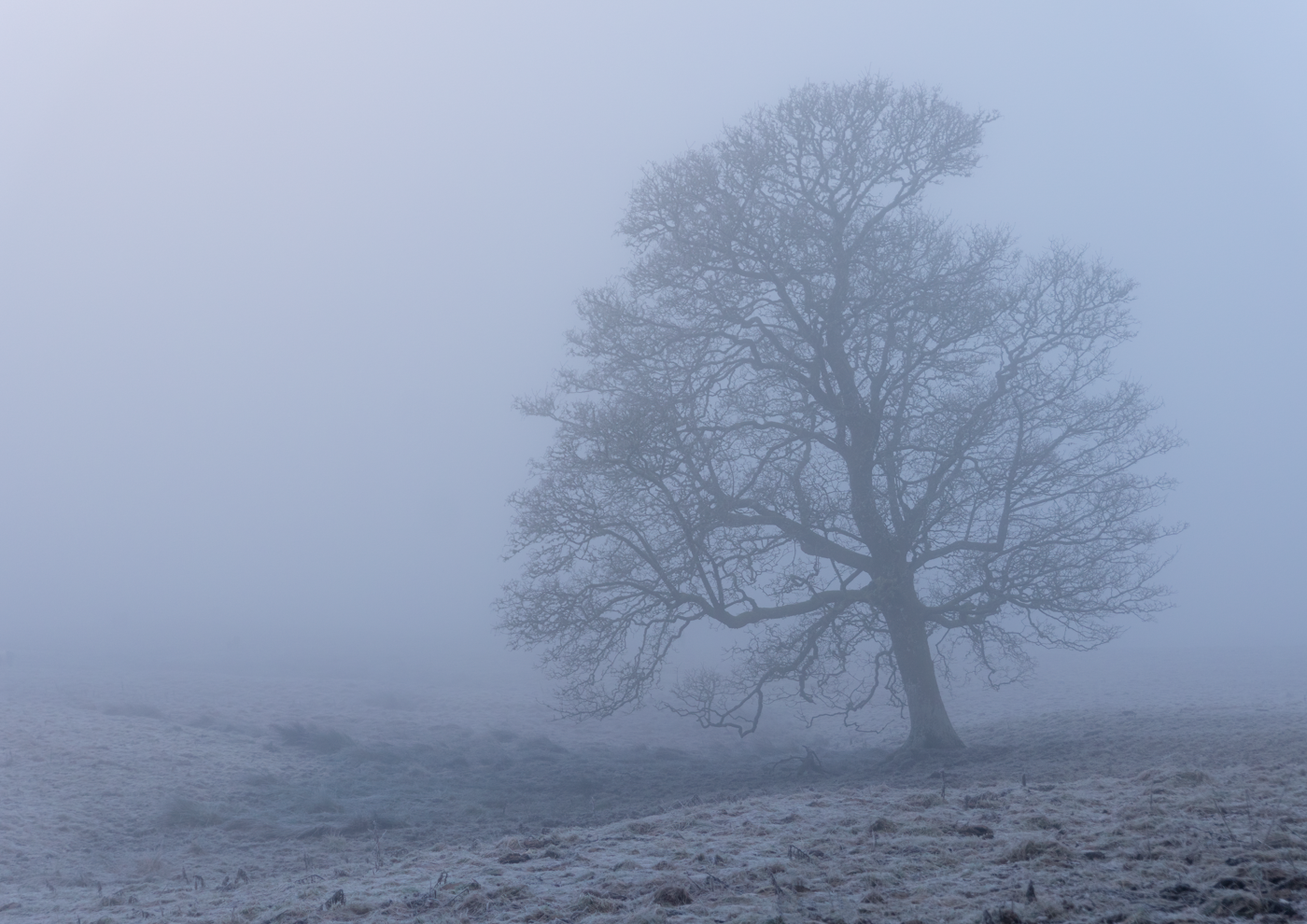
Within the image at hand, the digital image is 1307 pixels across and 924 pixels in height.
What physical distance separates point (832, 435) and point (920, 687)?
13.6ft

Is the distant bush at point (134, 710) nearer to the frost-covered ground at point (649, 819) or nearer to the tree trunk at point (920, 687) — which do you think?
the frost-covered ground at point (649, 819)

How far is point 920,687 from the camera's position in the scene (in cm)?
1552

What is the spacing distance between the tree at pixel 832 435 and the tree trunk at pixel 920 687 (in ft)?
0.11

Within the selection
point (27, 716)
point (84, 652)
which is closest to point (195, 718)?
point (27, 716)

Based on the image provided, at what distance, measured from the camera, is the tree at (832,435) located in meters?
14.9

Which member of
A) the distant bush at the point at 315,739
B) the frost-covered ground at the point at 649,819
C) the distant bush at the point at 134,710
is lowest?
the frost-covered ground at the point at 649,819

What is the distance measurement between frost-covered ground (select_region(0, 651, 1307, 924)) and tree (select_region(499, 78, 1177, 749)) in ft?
7.40

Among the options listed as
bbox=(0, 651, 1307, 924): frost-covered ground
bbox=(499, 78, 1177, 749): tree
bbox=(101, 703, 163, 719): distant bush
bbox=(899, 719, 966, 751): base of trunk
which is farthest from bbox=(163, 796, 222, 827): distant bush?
bbox=(101, 703, 163, 719): distant bush

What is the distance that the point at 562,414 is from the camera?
15.6 meters

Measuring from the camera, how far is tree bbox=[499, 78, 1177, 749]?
14852 millimetres

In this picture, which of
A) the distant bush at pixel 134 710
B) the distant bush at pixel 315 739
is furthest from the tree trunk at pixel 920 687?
the distant bush at pixel 134 710

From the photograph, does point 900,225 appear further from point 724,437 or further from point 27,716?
point 27,716

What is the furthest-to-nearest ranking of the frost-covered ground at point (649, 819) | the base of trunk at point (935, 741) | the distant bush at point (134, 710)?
the distant bush at point (134, 710) < the base of trunk at point (935, 741) < the frost-covered ground at point (649, 819)

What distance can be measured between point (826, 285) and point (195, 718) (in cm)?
1880
